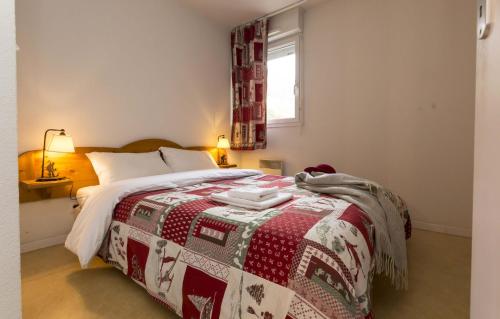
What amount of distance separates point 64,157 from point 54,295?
3.89ft

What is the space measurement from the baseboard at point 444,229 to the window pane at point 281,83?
1.85 metres

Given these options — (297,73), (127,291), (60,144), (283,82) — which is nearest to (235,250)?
(127,291)

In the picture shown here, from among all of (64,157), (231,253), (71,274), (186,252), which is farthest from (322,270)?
(64,157)

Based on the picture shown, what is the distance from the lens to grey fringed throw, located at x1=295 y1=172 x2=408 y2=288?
1306 mm

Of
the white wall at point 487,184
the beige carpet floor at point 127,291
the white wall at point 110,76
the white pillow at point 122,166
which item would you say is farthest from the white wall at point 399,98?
the white wall at point 487,184

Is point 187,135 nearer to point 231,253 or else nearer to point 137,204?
point 137,204

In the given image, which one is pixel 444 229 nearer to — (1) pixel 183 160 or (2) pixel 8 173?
(1) pixel 183 160

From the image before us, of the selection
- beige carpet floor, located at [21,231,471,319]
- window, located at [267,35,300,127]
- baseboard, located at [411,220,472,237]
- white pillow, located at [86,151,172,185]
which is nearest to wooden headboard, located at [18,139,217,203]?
white pillow, located at [86,151,172,185]

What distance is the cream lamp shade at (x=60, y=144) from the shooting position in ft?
6.59

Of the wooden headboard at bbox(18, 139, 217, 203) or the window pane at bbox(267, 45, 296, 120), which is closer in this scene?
the wooden headboard at bbox(18, 139, 217, 203)

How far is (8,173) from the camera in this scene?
498 millimetres

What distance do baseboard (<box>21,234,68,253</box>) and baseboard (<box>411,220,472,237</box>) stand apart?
340 cm

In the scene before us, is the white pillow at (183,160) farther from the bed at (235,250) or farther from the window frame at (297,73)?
the window frame at (297,73)

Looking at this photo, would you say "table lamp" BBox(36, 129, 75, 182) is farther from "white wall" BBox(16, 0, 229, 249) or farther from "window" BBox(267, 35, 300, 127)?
"window" BBox(267, 35, 300, 127)
